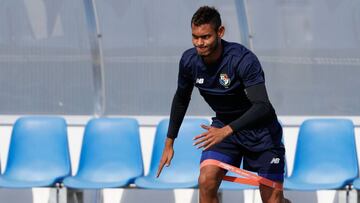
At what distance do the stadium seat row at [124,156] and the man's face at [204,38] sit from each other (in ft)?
6.73

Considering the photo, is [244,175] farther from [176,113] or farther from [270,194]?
[176,113]

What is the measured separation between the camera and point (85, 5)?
28.8ft

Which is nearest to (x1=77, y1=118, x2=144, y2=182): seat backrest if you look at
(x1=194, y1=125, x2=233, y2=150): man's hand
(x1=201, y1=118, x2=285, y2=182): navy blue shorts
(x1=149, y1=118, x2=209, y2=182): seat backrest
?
(x1=149, y1=118, x2=209, y2=182): seat backrest

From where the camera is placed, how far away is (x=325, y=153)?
815 cm

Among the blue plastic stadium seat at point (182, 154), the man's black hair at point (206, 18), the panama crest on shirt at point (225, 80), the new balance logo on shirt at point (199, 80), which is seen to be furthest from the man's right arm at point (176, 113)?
the blue plastic stadium seat at point (182, 154)

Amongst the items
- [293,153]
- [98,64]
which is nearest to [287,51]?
[293,153]

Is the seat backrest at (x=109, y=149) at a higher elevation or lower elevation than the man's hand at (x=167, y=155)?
lower

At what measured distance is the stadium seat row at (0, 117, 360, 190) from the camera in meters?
7.98

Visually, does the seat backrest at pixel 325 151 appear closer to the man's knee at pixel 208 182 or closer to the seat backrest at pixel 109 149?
the seat backrest at pixel 109 149

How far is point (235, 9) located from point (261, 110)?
283 centimetres

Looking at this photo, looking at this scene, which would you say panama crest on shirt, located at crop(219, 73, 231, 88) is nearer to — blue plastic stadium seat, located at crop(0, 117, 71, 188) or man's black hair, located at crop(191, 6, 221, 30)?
man's black hair, located at crop(191, 6, 221, 30)

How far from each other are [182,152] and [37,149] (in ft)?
4.36

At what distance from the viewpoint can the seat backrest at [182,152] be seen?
26.9 feet

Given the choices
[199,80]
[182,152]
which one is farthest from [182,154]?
[199,80]
